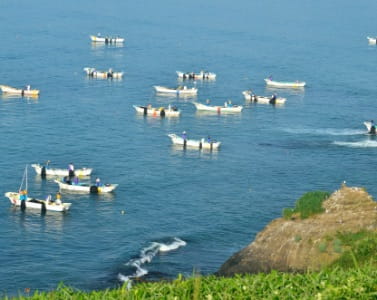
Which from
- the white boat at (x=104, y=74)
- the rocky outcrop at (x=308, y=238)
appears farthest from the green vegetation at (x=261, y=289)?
the white boat at (x=104, y=74)

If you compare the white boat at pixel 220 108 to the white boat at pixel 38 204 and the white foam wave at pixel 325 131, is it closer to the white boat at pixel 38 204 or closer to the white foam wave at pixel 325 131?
the white foam wave at pixel 325 131

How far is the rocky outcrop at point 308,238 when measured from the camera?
2270 inches

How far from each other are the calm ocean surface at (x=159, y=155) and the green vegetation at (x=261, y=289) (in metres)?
14.7

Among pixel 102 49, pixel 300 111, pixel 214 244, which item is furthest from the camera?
pixel 102 49

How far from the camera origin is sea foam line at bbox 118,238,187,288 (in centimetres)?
6655

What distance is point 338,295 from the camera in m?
25.3

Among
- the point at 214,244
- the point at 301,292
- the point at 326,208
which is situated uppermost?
the point at 301,292

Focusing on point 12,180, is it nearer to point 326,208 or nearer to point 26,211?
point 26,211

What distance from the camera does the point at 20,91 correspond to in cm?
13662

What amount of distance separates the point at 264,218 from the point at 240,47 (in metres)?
119

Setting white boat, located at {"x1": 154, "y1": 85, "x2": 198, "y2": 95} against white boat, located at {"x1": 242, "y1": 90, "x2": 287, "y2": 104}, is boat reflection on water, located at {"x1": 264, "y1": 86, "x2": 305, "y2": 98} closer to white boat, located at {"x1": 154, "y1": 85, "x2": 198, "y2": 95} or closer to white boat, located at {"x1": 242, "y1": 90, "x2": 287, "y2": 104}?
white boat, located at {"x1": 242, "y1": 90, "x2": 287, "y2": 104}

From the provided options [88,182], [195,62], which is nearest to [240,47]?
[195,62]

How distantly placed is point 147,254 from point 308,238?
16818mm

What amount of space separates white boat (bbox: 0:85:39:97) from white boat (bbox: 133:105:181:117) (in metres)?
17.0
